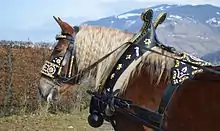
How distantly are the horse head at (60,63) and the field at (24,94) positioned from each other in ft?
17.1

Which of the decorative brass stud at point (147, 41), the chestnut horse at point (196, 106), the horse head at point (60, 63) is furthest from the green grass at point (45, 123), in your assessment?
the chestnut horse at point (196, 106)

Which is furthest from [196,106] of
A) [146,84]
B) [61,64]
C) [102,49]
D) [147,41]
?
[61,64]

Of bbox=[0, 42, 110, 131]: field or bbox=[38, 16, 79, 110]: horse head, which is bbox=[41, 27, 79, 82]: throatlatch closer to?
bbox=[38, 16, 79, 110]: horse head

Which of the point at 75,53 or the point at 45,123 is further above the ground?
the point at 75,53

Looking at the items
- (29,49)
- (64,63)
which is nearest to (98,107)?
(64,63)

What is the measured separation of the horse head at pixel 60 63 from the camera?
4777 millimetres

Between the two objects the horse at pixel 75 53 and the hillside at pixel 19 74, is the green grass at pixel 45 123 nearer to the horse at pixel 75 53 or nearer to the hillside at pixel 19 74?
the hillside at pixel 19 74

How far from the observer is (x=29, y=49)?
1182 cm

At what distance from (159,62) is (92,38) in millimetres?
781

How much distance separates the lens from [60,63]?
15.9 ft

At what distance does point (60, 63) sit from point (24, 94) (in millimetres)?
7004

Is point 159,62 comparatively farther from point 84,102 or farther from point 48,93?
point 84,102

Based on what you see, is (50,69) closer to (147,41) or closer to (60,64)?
(60,64)

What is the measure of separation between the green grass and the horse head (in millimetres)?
4732
